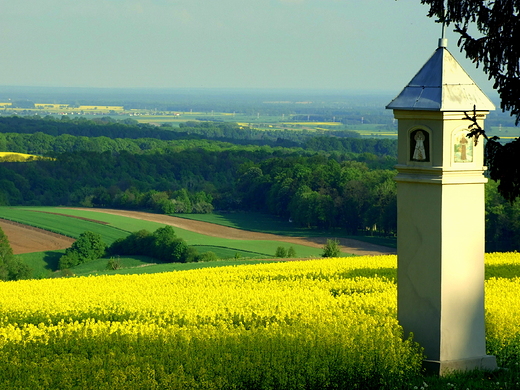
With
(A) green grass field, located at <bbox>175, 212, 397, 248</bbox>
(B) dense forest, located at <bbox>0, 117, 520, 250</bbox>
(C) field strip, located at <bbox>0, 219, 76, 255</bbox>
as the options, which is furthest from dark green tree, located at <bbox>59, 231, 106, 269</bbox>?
(B) dense forest, located at <bbox>0, 117, 520, 250</bbox>

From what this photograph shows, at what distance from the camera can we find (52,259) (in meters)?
69.7

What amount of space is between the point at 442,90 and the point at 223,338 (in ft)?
15.1

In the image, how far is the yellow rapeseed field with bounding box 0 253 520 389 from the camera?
10023 mm

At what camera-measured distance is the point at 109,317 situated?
1541cm

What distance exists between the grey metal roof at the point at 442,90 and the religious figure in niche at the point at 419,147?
0.38 m

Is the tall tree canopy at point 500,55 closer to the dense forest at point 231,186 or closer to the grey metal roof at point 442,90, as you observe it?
the grey metal roof at point 442,90

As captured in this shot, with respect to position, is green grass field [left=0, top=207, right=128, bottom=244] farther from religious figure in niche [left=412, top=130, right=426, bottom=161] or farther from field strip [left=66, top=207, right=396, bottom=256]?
religious figure in niche [left=412, top=130, right=426, bottom=161]

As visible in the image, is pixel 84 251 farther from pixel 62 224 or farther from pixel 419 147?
pixel 419 147

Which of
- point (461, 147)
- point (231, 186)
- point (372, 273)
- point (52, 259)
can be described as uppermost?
point (461, 147)

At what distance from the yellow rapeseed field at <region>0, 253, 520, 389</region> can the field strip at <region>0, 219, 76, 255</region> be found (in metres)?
54.3

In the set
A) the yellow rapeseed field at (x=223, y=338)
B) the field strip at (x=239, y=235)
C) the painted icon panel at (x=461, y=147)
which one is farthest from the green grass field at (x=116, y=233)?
the painted icon panel at (x=461, y=147)

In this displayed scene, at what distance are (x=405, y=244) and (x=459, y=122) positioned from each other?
1856mm

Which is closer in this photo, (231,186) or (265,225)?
(265,225)

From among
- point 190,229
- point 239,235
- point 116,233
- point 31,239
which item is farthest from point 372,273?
point 190,229
